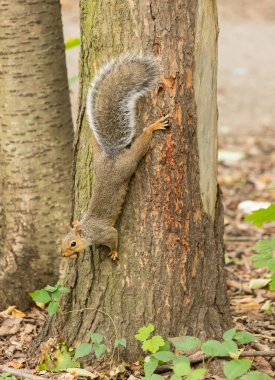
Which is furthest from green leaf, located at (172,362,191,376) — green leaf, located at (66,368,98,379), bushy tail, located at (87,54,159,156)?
bushy tail, located at (87,54,159,156)

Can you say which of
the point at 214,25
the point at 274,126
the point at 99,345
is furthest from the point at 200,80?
the point at 274,126

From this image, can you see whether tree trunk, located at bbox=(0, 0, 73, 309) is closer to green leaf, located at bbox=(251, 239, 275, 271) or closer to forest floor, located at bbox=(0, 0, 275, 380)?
forest floor, located at bbox=(0, 0, 275, 380)

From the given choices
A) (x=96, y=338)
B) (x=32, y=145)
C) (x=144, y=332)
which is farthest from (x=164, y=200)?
(x=32, y=145)

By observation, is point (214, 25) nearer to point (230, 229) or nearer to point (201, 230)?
point (201, 230)

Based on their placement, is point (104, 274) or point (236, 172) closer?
point (104, 274)

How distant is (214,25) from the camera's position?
3.12 m

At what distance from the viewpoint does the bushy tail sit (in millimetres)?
2990

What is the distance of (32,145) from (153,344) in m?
1.47

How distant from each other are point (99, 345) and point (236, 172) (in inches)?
167

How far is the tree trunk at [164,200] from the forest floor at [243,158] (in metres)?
0.33

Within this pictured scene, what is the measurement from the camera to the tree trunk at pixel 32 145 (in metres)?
3.95

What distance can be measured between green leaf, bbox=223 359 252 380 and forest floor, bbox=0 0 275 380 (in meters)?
0.32

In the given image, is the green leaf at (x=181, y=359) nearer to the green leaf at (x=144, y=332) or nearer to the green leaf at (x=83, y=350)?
the green leaf at (x=144, y=332)

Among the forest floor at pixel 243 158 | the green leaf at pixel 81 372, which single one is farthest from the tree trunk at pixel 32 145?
the green leaf at pixel 81 372
